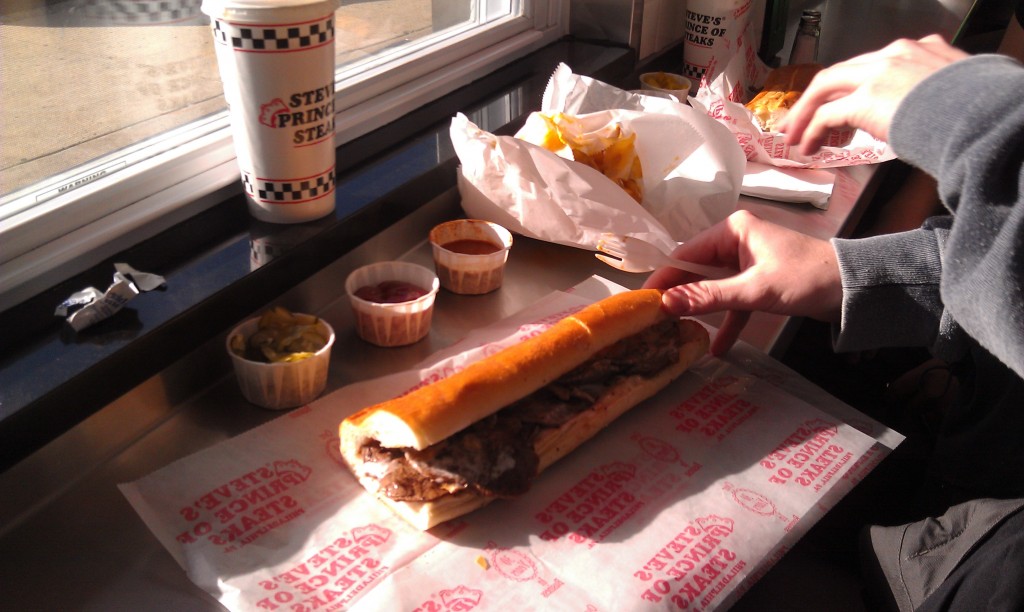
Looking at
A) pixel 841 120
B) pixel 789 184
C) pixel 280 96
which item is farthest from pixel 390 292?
pixel 789 184

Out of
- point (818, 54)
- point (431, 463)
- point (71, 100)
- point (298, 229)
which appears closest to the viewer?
point (431, 463)

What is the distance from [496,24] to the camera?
1747mm

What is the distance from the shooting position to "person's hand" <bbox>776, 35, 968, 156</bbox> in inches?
35.0

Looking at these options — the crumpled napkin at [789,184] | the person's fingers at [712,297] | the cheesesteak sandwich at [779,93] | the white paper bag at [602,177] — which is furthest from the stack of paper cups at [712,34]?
the person's fingers at [712,297]

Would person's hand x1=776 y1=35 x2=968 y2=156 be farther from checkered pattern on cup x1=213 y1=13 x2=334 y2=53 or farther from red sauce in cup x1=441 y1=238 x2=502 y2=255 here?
checkered pattern on cup x1=213 y1=13 x2=334 y2=53

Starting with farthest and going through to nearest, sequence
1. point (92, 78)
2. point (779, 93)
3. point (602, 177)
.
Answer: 1. point (779, 93)
2. point (602, 177)
3. point (92, 78)

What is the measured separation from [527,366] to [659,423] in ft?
0.66

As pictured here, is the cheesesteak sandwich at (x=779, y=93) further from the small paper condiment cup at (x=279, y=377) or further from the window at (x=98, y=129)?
the small paper condiment cup at (x=279, y=377)

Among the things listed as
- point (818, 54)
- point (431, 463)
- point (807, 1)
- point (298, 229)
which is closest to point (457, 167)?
point (298, 229)

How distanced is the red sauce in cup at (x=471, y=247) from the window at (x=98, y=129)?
0.33 metres

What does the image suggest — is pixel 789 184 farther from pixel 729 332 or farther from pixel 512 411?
pixel 512 411

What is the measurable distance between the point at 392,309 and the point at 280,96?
30 centimetres

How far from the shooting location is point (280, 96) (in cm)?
97

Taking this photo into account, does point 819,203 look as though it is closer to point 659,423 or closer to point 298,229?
point 659,423
